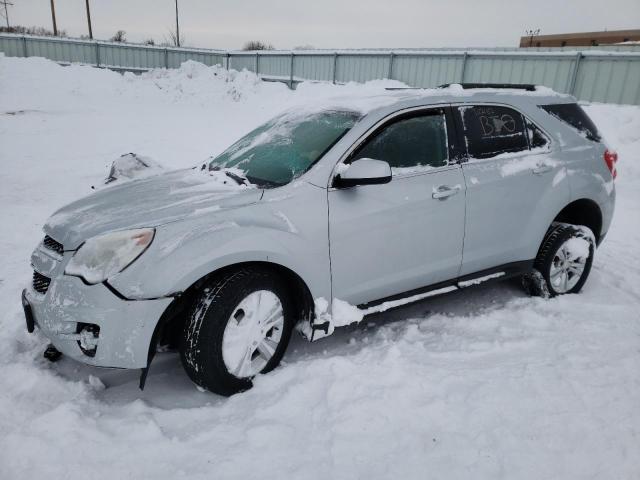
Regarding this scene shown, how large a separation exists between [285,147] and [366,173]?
0.80m

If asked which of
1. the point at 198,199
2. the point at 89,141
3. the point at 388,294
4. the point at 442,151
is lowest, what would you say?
the point at 89,141

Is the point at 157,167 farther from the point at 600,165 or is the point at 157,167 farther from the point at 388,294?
the point at 600,165

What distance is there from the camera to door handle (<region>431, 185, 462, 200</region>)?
334 centimetres

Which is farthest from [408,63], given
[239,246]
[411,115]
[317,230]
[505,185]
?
[239,246]

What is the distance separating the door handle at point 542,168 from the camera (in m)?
3.86

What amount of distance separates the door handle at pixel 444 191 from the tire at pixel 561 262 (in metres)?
1.26

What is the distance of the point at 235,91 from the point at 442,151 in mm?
18878

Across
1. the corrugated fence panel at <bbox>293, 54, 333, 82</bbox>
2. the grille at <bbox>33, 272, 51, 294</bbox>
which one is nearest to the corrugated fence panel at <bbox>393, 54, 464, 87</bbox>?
the corrugated fence panel at <bbox>293, 54, 333, 82</bbox>

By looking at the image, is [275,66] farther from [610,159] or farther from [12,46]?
[610,159]

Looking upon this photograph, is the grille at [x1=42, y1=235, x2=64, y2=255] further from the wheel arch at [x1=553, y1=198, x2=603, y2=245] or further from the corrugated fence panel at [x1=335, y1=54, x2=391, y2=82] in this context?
the corrugated fence panel at [x1=335, y1=54, x2=391, y2=82]

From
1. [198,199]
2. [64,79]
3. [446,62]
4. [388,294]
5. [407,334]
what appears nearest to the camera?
[198,199]

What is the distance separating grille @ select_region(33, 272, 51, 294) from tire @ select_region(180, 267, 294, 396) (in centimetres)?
87

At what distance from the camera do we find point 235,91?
20.8 meters

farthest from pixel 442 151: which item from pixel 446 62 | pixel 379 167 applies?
pixel 446 62
